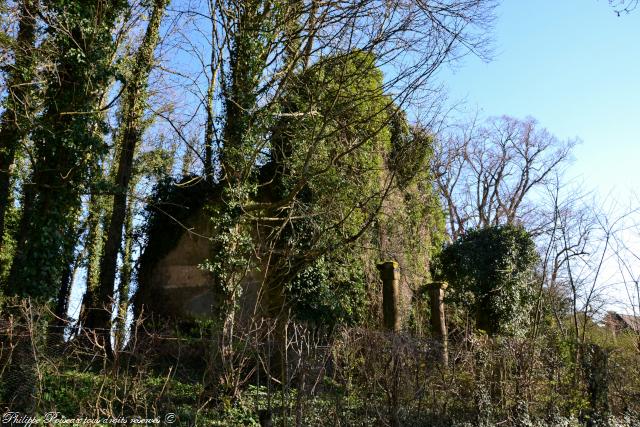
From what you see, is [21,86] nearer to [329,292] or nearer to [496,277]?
[329,292]

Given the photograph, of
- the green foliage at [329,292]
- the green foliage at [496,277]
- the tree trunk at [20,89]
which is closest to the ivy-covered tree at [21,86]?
the tree trunk at [20,89]

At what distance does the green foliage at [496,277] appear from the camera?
16875mm

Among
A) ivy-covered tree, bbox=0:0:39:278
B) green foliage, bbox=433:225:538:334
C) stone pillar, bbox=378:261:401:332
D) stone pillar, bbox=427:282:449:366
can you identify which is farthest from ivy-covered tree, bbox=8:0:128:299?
green foliage, bbox=433:225:538:334

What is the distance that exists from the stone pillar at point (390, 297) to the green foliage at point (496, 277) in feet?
10.5

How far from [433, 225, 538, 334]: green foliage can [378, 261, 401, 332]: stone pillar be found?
3215mm

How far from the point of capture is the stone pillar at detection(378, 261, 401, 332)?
14.2 metres

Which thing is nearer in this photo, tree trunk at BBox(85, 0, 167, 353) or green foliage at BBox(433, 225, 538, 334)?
tree trunk at BBox(85, 0, 167, 353)

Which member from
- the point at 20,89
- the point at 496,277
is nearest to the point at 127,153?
the point at 20,89

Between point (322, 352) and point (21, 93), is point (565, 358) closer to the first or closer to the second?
point (322, 352)

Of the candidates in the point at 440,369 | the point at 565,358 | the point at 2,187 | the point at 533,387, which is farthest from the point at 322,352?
the point at 2,187

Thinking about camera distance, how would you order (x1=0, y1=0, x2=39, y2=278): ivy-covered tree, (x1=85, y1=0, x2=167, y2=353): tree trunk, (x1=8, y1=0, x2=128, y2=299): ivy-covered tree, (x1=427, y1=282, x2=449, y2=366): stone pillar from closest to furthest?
(x1=8, y1=0, x2=128, y2=299): ivy-covered tree
(x1=0, y1=0, x2=39, y2=278): ivy-covered tree
(x1=85, y1=0, x2=167, y2=353): tree trunk
(x1=427, y1=282, x2=449, y2=366): stone pillar

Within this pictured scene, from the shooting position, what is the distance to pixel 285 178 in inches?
605

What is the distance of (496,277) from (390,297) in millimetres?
4051

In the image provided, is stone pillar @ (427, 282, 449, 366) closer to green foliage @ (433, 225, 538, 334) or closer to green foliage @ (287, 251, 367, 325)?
green foliage @ (433, 225, 538, 334)
